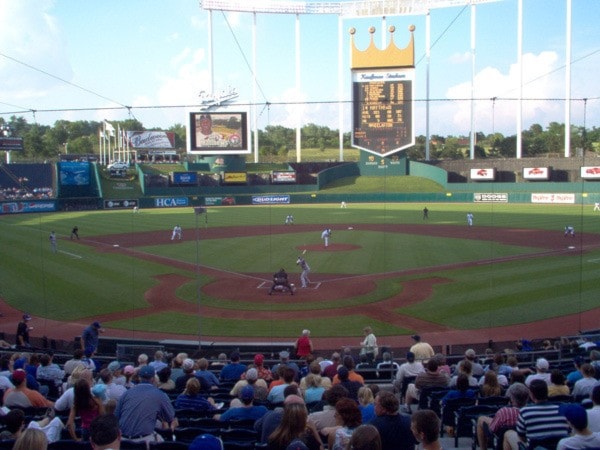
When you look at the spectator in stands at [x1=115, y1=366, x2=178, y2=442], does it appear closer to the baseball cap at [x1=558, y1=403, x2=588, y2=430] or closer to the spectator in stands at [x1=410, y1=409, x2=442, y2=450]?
the spectator in stands at [x1=410, y1=409, x2=442, y2=450]

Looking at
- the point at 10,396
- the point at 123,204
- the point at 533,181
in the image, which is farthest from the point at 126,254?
the point at 533,181

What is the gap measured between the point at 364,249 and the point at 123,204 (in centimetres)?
4852

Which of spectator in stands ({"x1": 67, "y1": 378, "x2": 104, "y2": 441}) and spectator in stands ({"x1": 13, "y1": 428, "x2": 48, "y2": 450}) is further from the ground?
spectator in stands ({"x1": 13, "y1": 428, "x2": 48, "y2": 450})

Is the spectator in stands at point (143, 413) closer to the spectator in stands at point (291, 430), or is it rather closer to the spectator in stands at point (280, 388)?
the spectator in stands at point (280, 388)

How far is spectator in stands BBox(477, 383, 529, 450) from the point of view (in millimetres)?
6918

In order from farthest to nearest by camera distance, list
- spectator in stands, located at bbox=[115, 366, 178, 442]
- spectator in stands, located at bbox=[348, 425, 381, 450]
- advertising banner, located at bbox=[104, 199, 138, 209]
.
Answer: advertising banner, located at bbox=[104, 199, 138, 209]
spectator in stands, located at bbox=[115, 366, 178, 442]
spectator in stands, located at bbox=[348, 425, 381, 450]

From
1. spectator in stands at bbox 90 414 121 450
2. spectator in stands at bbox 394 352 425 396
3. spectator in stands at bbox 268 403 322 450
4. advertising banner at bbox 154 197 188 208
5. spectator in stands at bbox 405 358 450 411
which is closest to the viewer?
spectator in stands at bbox 90 414 121 450

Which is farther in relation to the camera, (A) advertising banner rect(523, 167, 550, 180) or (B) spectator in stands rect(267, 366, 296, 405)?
(A) advertising banner rect(523, 167, 550, 180)

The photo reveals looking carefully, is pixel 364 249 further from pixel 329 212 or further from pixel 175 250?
pixel 329 212

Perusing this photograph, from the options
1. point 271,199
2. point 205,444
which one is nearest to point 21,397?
point 205,444

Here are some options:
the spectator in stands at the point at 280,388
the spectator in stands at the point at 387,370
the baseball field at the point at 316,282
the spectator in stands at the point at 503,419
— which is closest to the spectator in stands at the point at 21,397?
the spectator in stands at the point at 280,388

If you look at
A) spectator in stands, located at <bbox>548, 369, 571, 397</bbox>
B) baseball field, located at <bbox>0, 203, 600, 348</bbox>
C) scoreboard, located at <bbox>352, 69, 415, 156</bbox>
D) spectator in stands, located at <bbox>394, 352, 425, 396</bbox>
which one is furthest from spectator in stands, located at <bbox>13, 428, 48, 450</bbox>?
scoreboard, located at <bbox>352, 69, 415, 156</bbox>

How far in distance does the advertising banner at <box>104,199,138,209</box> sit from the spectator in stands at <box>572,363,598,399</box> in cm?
7254

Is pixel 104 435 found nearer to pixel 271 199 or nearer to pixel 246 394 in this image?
pixel 246 394
